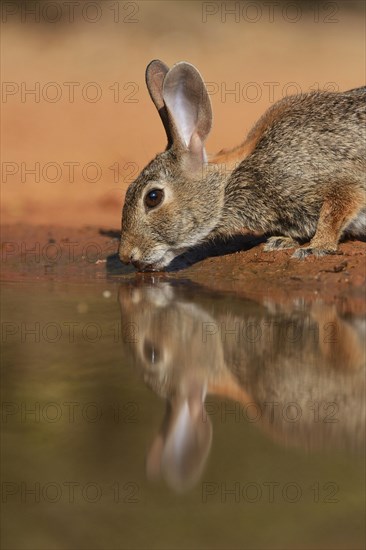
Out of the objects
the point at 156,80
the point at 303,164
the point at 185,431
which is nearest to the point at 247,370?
the point at 185,431

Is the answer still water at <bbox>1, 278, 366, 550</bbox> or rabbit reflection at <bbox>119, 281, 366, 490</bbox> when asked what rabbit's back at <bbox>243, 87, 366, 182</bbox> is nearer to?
rabbit reflection at <bbox>119, 281, 366, 490</bbox>

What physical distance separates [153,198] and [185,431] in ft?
14.8

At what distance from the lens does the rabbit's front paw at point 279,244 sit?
824 cm

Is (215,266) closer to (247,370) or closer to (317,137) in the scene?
(317,137)

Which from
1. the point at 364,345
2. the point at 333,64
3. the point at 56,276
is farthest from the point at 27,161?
the point at 364,345

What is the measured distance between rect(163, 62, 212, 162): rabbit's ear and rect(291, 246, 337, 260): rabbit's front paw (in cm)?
126

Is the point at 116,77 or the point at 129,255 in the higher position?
the point at 116,77

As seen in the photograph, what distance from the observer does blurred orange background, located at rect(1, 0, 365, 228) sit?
13008mm

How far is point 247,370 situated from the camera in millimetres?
4781

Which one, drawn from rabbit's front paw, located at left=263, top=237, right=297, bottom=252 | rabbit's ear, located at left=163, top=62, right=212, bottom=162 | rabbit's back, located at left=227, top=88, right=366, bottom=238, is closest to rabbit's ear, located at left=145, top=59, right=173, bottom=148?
rabbit's ear, located at left=163, top=62, right=212, bottom=162

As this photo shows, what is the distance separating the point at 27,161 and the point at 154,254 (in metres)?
6.07

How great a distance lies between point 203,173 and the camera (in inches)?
326

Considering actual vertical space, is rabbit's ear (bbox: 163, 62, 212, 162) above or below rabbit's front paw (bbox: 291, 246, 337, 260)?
above

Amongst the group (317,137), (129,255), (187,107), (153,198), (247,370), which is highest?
(187,107)
